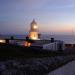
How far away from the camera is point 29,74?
1120 cm

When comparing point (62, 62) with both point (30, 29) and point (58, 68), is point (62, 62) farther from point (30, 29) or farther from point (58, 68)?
point (30, 29)

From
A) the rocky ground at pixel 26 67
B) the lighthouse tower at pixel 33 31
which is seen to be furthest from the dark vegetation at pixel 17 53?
the lighthouse tower at pixel 33 31

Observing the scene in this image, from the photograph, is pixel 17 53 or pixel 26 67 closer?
pixel 26 67

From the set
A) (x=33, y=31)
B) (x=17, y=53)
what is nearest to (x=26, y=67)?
(x=17, y=53)

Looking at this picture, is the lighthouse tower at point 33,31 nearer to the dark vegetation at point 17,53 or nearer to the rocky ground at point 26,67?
the dark vegetation at point 17,53

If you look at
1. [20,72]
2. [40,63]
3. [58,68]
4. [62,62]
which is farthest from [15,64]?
[62,62]

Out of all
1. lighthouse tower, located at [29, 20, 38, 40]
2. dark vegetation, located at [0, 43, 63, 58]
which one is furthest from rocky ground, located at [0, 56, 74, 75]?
lighthouse tower, located at [29, 20, 38, 40]

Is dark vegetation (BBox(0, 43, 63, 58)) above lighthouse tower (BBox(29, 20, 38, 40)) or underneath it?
underneath

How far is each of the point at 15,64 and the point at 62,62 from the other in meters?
4.88

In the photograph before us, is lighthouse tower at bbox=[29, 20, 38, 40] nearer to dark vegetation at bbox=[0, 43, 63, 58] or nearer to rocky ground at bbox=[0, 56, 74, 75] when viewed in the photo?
dark vegetation at bbox=[0, 43, 63, 58]

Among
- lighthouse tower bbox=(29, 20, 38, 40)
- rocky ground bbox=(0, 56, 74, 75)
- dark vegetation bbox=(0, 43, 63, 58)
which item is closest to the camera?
rocky ground bbox=(0, 56, 74, 75)

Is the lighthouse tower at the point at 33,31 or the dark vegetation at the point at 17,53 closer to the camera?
the dark vegetation at the point at 17,53

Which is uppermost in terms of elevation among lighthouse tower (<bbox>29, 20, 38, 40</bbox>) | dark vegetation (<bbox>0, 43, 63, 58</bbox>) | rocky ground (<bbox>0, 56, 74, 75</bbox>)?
lighthouse tower (<bbox>29, 20, 38, 40</bbox>)

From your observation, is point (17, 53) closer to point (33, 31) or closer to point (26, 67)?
point (26, 67)
